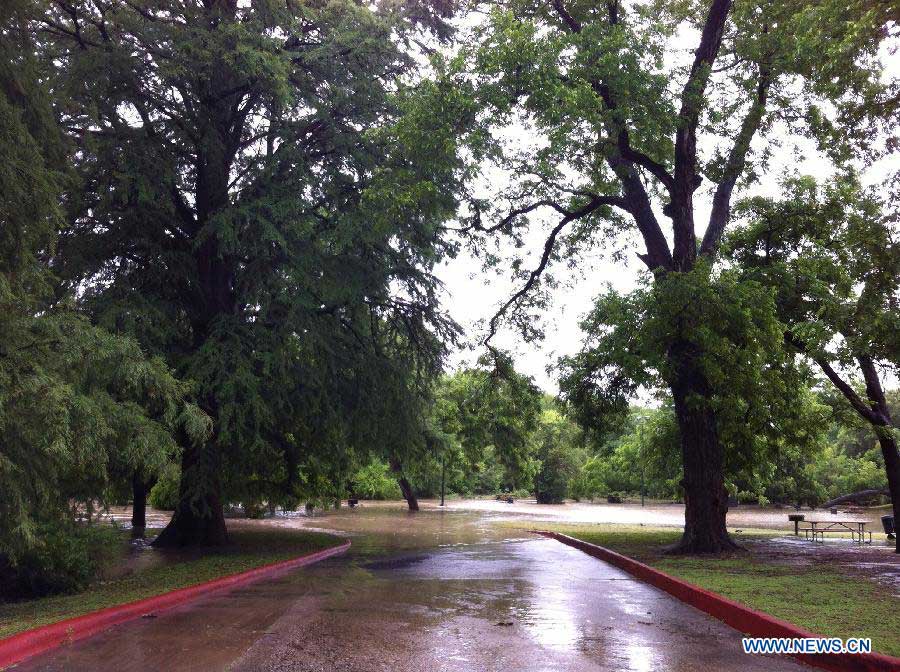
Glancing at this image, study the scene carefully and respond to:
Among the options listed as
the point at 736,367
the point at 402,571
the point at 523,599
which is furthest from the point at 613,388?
the point at 523,599

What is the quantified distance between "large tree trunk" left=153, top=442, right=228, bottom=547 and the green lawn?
382 inches

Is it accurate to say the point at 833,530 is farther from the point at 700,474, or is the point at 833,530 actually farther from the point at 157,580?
the point at 157,580

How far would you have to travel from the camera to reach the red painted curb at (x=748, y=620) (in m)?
6.14

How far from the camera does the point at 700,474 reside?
17.1 metres

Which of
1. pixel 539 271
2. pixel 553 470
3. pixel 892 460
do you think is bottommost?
pixel 553 470

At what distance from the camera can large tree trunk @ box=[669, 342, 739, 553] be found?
16.9m

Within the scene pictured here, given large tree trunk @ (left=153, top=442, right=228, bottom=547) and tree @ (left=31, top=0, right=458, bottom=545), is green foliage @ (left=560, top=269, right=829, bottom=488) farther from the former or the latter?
large tree trunk @ (left=153, top=442, right=228, bottom=547)

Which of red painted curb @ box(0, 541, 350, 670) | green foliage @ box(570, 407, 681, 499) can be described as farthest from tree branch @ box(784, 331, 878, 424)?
green foliage @ box(570, 407, 681, 499)

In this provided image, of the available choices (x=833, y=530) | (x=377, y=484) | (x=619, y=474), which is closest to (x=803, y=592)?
(x=833, y=530)

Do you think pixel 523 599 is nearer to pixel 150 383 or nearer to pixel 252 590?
pixel 252 590

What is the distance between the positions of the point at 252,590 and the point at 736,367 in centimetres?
1018

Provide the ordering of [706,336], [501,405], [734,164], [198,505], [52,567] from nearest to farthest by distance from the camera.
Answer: [52,567], [706,336], [734,164], [198,505], [501,405]

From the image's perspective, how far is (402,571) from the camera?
14.6 metres

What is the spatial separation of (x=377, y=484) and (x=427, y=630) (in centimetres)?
5553
